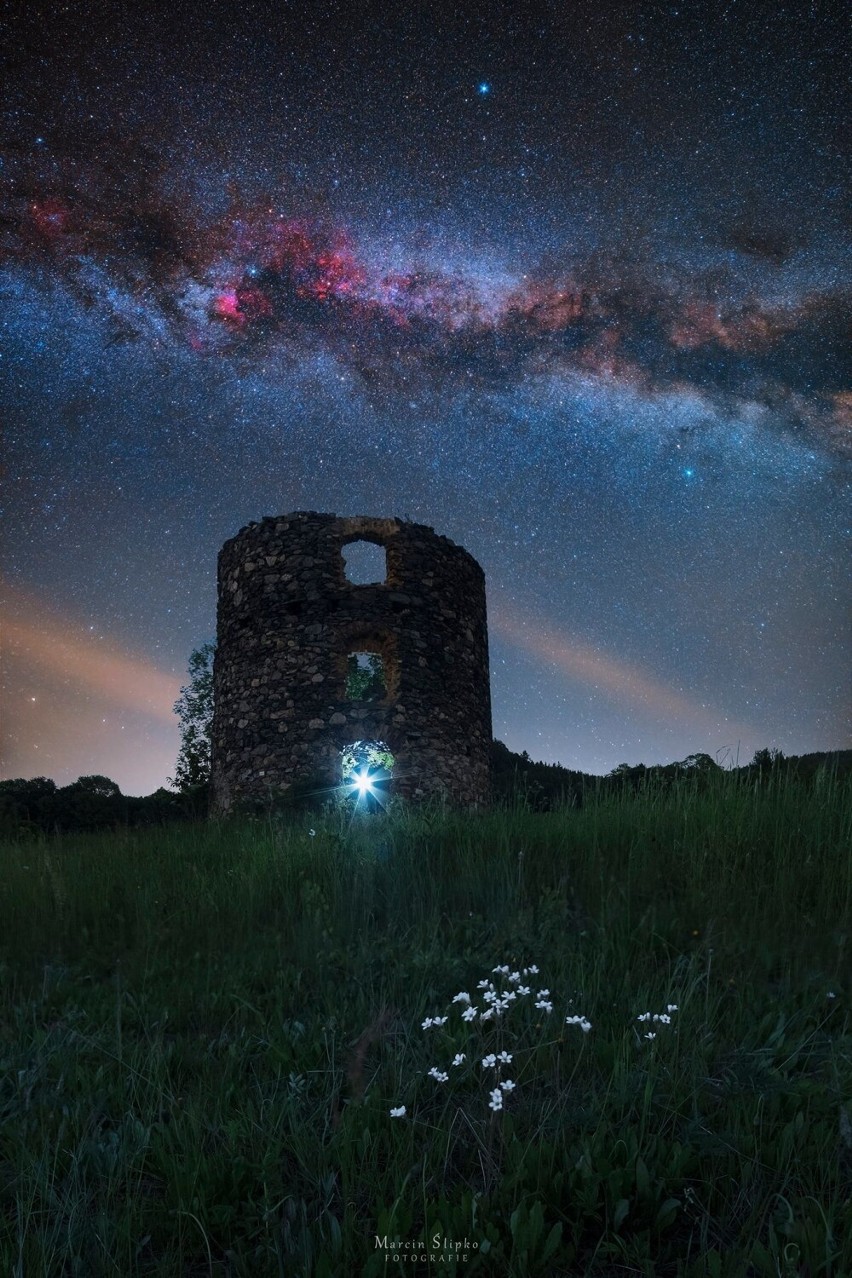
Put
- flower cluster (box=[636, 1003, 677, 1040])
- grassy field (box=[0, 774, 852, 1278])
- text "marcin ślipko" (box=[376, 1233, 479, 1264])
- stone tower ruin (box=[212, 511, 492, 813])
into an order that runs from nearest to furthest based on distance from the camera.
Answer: text "marcin ślipko" (box=[376, 1233, 479, 1264])
grassy field (box=[0, 774, 852, 1278])
flower cluster (box=[636, 1003, 677, 1040])
stone tower ruin (box=[212, 511, 492, 813])

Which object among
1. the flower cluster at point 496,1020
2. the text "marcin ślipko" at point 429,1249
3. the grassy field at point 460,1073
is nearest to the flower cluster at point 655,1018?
the grassy field at point 460,1073

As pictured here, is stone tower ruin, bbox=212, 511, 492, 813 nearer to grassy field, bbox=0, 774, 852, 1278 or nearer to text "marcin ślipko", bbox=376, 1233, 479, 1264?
grassy field, bbox=0, 774, 852, 1278

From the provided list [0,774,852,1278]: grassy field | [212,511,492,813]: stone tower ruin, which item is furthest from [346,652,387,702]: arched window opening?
[0,774,852,1278]: grassy field

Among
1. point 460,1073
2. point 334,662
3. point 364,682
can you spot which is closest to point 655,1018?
point 460,1073

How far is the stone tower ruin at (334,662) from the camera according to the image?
46.1 feet

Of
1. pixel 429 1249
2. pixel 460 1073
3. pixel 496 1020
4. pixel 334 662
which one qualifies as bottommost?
pixel 429 1249

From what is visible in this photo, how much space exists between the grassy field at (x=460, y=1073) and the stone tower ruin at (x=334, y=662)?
29.8 feet

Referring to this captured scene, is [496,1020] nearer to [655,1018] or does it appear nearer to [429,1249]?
[655,1018]

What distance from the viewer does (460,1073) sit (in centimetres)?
251

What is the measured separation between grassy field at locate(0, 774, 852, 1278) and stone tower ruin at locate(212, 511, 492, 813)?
29.8 feet

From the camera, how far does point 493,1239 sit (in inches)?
68.6

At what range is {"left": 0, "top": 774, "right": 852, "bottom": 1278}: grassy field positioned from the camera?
6.03ft

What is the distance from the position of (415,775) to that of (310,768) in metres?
1.82

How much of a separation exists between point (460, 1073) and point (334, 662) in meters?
12.0
